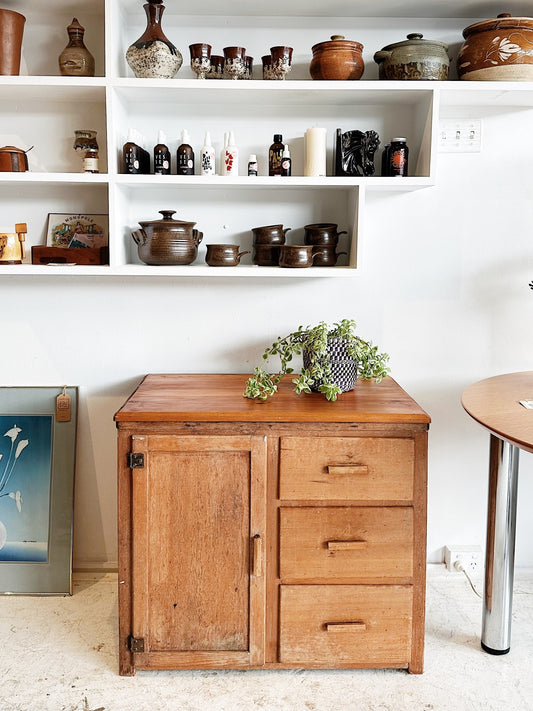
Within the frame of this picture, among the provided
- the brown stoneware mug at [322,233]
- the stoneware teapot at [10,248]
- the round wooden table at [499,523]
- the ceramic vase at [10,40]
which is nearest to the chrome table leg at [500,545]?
the round wooden table at [499,523]

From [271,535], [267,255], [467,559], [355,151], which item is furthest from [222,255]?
[467,559]

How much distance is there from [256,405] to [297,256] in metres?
0.54

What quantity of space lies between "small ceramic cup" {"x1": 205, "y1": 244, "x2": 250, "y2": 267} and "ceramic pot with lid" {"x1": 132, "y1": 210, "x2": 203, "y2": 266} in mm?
68

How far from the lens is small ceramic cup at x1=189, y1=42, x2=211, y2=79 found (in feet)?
7.45

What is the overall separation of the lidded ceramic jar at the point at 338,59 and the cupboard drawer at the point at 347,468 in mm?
1184

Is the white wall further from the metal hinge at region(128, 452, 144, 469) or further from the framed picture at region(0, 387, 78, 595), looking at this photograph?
the metal hinge at region(128, 452, 144, 469)

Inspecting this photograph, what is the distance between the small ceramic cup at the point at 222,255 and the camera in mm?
2352

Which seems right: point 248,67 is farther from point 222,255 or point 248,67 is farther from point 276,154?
point 222,255

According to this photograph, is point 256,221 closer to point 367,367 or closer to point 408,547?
point 367,367

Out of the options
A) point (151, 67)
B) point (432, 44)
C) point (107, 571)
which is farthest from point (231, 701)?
point (432, 44)

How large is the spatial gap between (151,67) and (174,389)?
1040 millimetres

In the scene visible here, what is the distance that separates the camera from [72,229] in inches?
98.4

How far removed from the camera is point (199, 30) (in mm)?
2438

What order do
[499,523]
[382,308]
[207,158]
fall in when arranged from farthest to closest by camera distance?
1. [382,308]
2. [207,158]
3. [499,523]
